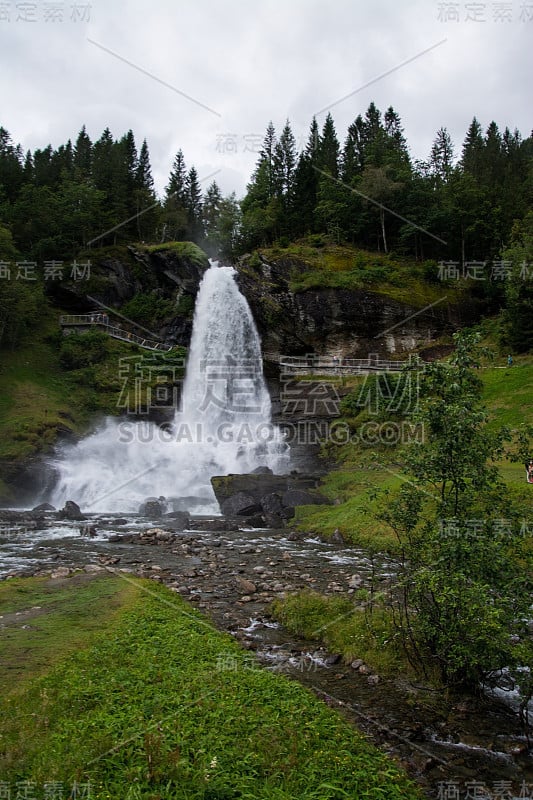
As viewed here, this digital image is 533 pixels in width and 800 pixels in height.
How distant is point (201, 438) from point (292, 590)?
25.3 metres

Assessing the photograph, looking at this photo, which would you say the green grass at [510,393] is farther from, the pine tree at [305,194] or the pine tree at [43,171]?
the pine tree at [43,171]

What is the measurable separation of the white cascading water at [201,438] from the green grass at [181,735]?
20.4m

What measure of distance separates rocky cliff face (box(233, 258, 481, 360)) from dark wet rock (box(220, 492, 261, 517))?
19977mm

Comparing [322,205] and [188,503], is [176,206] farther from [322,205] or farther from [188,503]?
[188,503]

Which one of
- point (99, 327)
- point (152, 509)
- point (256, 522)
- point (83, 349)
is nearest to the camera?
point (256, 522)

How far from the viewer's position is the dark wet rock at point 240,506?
25.5 meters

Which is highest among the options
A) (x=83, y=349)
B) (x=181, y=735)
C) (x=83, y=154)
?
(x=83, y=154)

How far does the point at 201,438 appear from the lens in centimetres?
3750

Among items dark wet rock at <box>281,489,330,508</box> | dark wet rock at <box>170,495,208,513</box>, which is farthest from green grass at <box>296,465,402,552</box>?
dark wet rock at <box>170,495,208,513</box>

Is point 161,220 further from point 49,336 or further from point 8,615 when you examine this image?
point 8,615

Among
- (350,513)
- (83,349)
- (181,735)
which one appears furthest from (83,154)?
(181,735)

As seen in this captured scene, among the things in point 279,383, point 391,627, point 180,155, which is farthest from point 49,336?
point 180,155

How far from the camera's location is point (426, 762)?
606 cm

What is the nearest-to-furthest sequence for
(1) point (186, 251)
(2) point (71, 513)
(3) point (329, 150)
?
(2) point (71, 513), (1) point (186, 251), (3) point (329, 150)
